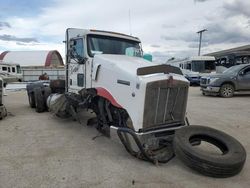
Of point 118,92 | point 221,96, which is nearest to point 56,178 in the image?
point 118,92

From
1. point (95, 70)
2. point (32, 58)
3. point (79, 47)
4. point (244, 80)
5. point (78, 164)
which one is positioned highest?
point (79, 47)

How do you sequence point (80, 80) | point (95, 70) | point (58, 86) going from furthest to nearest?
point (58, 86), point (80, 80), point (95, 70)

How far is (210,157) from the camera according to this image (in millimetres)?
4758

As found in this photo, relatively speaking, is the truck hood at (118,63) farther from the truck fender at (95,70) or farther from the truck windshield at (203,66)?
the truck windshield at (203,66)

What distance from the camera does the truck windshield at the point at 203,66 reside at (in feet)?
84.5

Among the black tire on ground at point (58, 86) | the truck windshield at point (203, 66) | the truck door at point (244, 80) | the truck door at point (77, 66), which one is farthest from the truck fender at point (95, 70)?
the truck windshield at point (203, 66)

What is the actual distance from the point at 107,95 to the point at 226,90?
36.9 ft

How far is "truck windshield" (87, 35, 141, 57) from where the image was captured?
7.17 metres

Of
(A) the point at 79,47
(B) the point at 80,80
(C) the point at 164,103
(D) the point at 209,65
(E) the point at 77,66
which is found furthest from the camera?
(D) the point at 209,65

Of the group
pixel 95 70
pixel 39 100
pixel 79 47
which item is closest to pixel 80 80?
pixel 79 47

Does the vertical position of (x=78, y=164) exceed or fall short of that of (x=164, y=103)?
it falls short

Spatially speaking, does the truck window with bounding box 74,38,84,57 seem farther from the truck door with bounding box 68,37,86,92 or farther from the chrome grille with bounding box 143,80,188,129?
the chrome grille with bounding box 143,80,188,129

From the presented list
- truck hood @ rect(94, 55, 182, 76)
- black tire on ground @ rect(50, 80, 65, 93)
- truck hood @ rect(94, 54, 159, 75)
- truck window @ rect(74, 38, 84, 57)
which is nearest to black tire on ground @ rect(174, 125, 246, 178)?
truck hood @ rect(94, 55, 182, 76)

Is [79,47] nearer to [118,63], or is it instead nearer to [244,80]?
[118,63]
